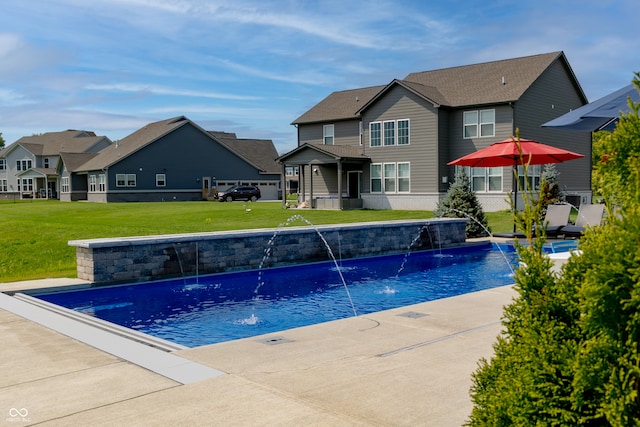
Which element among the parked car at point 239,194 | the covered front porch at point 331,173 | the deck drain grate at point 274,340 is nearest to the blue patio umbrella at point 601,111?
the deck drain grate at point 274,340

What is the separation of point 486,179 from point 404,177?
476cm

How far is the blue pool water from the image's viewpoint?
923 centimetres

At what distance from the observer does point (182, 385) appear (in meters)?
5.11

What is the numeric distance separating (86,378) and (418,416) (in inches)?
124

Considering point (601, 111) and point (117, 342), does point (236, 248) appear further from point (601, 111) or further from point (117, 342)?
point (601, 111)

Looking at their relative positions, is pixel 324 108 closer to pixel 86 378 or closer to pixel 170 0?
pixel 170 0

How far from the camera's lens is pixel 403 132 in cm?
3316

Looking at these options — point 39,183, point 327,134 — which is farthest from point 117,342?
point 39,183

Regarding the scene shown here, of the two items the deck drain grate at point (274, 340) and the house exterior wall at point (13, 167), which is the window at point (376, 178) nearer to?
the deck drain grate at point (274, 340)

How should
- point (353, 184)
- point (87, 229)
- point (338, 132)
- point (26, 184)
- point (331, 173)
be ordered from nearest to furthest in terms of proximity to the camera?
point (87, 229) → point (353, 184) → point (331, 173) → point (338, 132) → point (26, 184)

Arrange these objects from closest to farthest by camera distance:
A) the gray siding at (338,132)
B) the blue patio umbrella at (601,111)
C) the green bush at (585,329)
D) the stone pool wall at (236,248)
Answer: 1. the green bush at (585,329)
2. the blue patio umbrella at (601,111)
3. the stone pool wall at (236,248)
4. the gray siding at (338,132)

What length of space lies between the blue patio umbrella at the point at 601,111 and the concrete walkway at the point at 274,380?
3.94 metres

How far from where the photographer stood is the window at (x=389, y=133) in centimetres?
3366

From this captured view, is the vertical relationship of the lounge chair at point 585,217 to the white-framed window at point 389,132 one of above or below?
below
